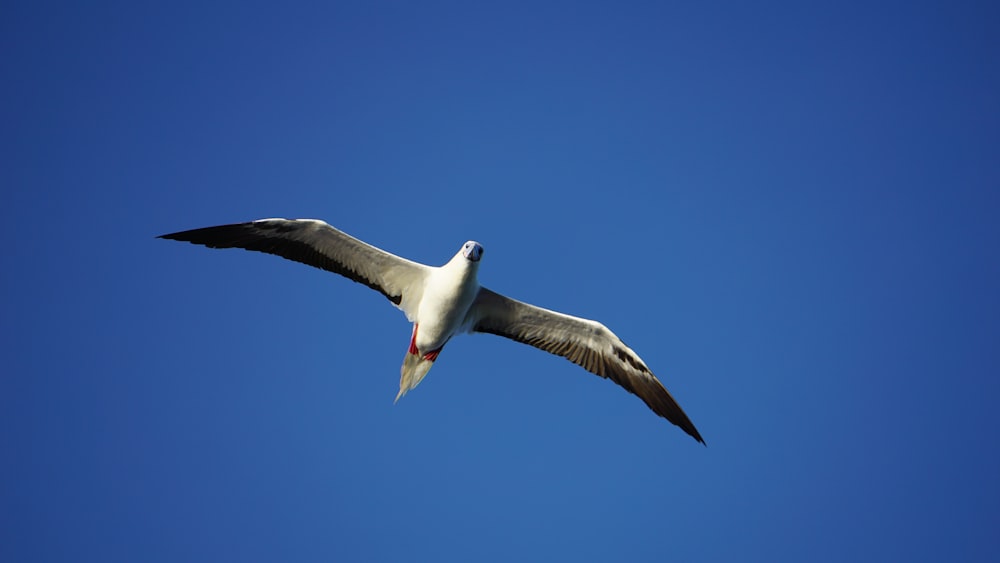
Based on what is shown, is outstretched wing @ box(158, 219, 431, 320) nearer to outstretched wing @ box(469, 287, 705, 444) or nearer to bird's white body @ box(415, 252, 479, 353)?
bird's white body @ box(415, 252, 479, 353)

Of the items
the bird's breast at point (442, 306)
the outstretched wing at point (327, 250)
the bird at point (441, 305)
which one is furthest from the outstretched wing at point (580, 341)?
the outstretched wing at point (327, 250)

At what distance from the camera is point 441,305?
1277cm

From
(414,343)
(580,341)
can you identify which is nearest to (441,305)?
(414,343)

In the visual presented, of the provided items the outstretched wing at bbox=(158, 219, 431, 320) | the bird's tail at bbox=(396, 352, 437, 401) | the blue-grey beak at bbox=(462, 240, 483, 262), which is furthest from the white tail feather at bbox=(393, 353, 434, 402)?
the blue-grey beak at bbox=(462, 240, 483, 262)

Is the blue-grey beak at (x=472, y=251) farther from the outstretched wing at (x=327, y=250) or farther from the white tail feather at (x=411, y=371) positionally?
the white tail feather at (x=411, y=371)

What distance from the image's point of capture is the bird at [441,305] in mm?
12500

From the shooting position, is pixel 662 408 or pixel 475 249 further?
pixel 662 408

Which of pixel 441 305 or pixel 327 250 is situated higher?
pixel 327 250

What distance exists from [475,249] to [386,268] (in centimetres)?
181

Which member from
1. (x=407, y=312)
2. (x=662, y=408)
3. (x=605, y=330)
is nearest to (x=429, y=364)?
(x=407, y=312)

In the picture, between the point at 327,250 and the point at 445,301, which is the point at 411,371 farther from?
the point at 327,250

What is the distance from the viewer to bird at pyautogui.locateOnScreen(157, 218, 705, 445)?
12.5 metres

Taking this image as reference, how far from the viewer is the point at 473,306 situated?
1370 cm

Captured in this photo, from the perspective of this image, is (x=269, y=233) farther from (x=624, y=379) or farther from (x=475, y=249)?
(x=624, y=379)
